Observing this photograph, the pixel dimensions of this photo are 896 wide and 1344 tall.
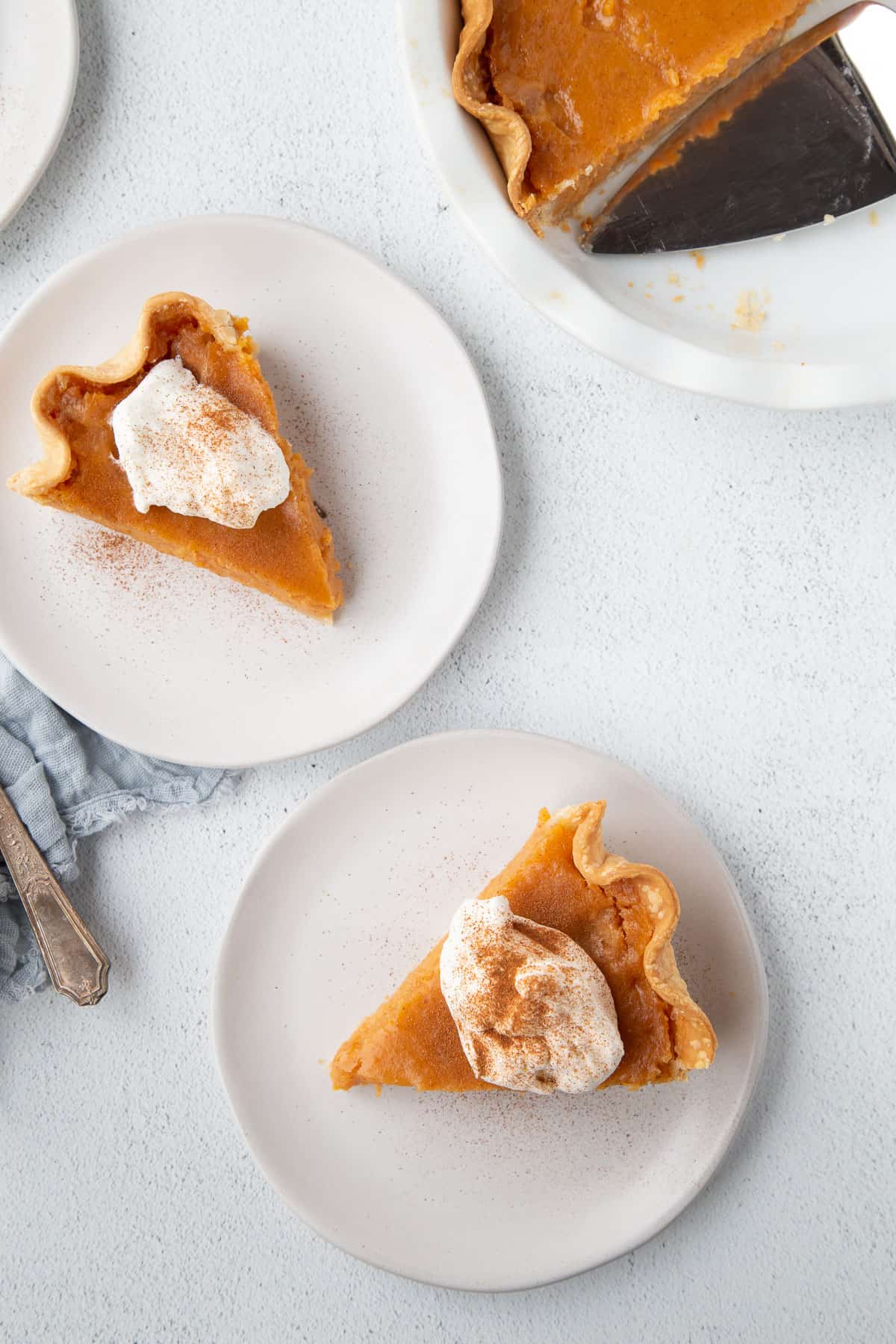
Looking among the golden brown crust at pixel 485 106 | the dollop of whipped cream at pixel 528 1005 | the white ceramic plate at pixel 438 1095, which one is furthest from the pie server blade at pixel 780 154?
the dollop of whipped cream at pixel 528 1005

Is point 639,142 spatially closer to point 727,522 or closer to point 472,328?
point 472,328

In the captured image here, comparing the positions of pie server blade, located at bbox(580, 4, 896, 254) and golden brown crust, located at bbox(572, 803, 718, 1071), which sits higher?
pie server blade, located at bbox(580, 4, 896, 254)

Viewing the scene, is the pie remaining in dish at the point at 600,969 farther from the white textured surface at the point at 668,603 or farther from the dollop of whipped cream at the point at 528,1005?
the white textured surface at the point at 668,603

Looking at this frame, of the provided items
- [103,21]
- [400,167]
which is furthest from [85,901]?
[103,21]

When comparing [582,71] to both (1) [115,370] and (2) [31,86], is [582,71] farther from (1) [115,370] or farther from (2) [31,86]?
(2) [31,86]

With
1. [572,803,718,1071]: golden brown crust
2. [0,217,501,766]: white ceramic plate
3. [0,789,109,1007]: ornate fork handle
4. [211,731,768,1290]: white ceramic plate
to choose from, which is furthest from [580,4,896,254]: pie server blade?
[0,789,109,1007]: ornate fork handle

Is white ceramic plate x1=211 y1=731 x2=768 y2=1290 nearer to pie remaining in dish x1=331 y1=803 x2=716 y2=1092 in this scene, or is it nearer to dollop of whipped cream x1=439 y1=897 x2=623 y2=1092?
pie remaining in dish x1=331 y1=803 x2=716 y2=1092
